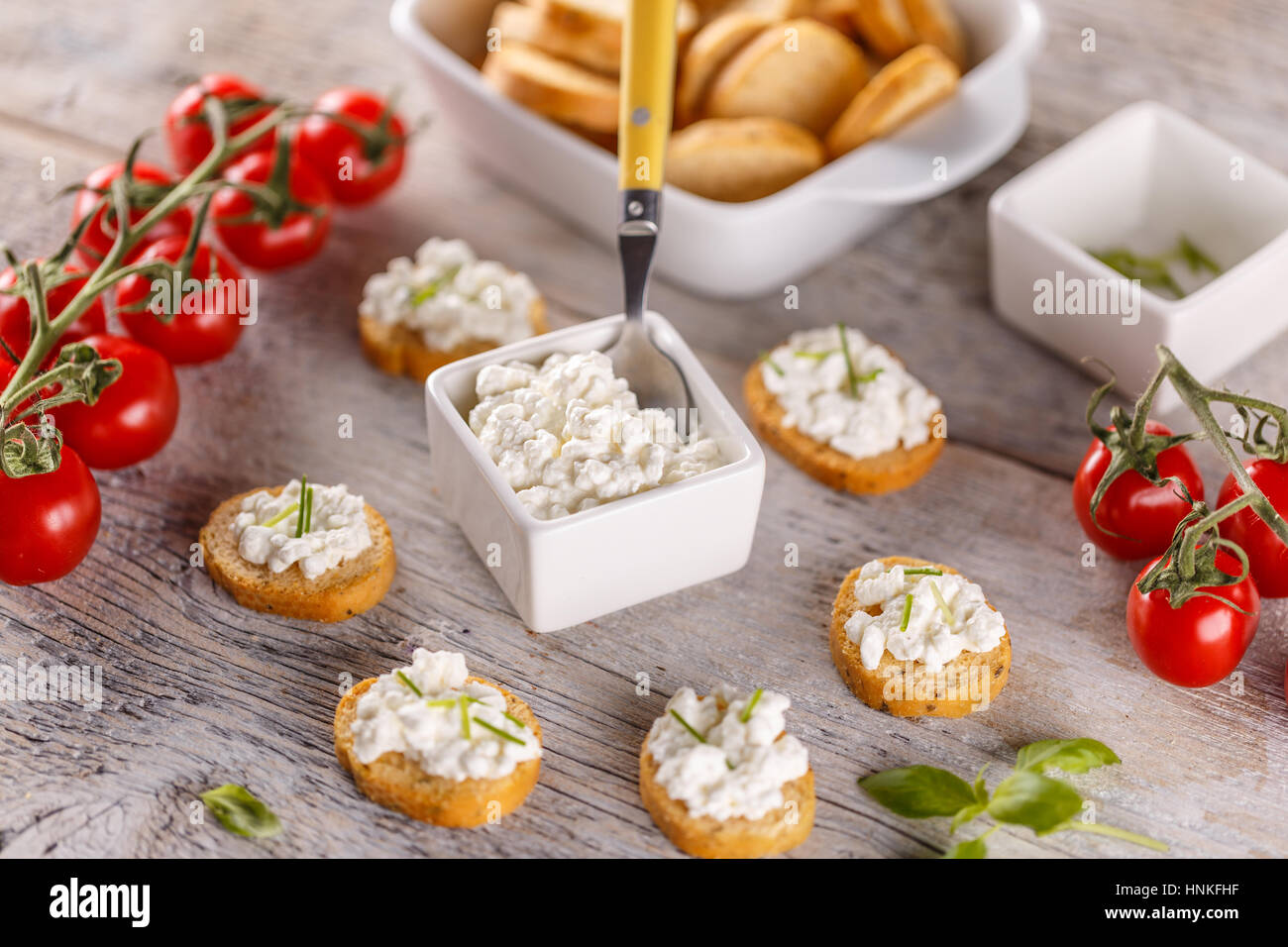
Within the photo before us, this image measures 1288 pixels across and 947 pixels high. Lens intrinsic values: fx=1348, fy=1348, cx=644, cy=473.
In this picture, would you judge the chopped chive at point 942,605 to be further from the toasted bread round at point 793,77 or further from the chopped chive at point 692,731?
the toasted bread round at point 793,77

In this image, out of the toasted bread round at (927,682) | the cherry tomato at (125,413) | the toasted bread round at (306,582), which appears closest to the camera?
the toasted bread round at (927,682)

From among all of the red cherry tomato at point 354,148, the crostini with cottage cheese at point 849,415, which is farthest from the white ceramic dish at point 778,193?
the crostini with cottage cheese at point 849,415

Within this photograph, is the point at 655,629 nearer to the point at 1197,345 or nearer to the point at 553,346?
the point at 553,346

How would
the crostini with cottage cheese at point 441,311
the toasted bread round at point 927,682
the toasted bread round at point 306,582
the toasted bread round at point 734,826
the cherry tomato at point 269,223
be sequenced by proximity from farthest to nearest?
1. the cherry tomato at point 269,223
2. the crostini with cottage cheese at point 441,311
3. the toasted bread round at point 306,582
4. the toasted bread round at point 927,682
5. the toasted bread round at point 734,826

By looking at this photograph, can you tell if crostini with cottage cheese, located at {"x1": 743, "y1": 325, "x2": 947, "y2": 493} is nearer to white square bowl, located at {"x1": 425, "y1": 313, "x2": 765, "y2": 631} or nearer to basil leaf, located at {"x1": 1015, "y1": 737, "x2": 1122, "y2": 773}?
white square bowl, located at {"x1": 425, "y1": 313, "x2": 765, "y2": 631}

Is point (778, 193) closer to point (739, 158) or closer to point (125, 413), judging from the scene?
point (739, 158)

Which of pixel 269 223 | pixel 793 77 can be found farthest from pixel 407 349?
pixel 793 77

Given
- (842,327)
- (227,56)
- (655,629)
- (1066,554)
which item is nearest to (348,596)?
(655,629)
